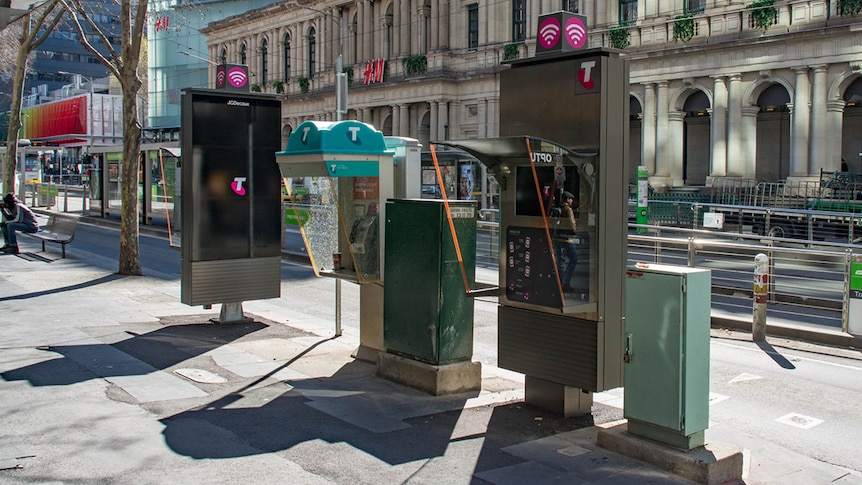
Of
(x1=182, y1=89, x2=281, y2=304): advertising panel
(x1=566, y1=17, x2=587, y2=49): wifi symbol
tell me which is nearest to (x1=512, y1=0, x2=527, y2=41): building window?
(x1=182, y1=89, x2=281, y2=304): advertising panel

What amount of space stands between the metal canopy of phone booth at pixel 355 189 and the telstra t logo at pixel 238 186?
1919mm

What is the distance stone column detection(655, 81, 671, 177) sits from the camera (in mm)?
38094

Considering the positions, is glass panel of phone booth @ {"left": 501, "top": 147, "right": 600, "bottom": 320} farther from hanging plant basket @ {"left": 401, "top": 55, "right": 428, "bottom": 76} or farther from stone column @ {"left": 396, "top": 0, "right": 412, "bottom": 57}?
stone column @ {"left": 396, "top": 0, "right": 412, "bottom": 57}

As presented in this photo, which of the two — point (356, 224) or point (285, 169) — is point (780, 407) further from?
point (285, 169)

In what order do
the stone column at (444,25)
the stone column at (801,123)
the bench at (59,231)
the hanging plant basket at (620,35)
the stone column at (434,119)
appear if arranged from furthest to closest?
the stone column at (444,25) < the stone column at (434,119) < the hanging plant basket at (620,35) < the stone column at (801,123) < the bench at (59,231)

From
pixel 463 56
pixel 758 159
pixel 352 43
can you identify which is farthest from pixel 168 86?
pixel 758 159

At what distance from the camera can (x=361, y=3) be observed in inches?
2222

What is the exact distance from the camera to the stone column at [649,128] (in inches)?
1526

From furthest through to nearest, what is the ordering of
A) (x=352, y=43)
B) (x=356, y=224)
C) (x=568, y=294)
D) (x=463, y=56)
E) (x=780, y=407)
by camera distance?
(x=352, y=43)
(x=463, y=56)
(x=356, y=224)
(x=780, y=407)
(x=568, y=294)

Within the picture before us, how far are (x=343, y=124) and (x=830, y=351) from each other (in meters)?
7.58

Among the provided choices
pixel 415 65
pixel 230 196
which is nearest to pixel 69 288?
pixel 230 196

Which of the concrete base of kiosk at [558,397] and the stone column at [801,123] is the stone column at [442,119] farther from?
the concrete base of kiosk at [558,397]

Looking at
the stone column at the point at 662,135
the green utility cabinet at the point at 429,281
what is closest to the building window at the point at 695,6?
the stone column at the point at 662,135

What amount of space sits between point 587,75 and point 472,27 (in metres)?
43.6
